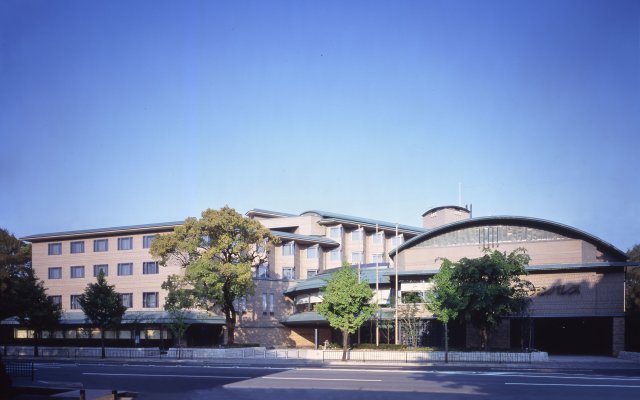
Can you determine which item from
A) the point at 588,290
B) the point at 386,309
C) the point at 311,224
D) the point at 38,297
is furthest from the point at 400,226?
the point at 38,297

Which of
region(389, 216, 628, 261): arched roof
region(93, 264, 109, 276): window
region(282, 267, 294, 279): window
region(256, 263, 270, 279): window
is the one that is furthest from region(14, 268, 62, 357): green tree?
region(389, 216, 628, 261): arched roof

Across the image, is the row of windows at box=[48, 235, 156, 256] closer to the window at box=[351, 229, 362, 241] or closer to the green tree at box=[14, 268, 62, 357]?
the green tree at box=[14, 268, 62, 357]

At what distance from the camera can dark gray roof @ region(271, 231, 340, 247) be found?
225 ft

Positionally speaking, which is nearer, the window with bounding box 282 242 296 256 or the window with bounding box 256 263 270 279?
the window with bounding box 256 263 270 279

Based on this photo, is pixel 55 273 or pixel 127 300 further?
pixel 55 273

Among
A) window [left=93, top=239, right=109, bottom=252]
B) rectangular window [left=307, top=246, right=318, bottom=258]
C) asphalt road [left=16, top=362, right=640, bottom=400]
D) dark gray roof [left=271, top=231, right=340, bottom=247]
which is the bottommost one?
asphalt road [left=16, top=362, right=640, bottom=400]

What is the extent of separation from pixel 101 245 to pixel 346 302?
119 feet

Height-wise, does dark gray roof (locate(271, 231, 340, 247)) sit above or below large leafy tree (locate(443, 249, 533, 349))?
above

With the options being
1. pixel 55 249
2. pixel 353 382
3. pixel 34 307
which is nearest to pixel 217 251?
pixel 34 307

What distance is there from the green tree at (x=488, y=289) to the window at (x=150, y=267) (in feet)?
115

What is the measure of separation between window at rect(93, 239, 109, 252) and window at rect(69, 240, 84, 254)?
5.97 ft

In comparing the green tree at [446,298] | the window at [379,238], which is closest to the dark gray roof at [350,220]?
the window at [379,238]

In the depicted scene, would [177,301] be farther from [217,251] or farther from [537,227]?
[537,227]

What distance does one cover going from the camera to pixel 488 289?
135ft
